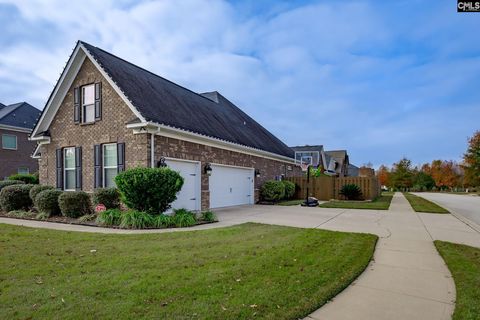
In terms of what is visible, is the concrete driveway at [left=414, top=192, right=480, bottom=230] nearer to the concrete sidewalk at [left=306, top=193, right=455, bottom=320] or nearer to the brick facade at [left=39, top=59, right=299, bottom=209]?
the concrete sidewalk at [left=306, top=193, right=455, bottom=320]

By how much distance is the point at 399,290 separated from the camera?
12.9 ft

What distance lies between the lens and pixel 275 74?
846 inches

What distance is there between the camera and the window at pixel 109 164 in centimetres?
1138

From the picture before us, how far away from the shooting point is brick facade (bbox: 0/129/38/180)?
24.2 metres

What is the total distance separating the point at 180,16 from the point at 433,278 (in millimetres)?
11999

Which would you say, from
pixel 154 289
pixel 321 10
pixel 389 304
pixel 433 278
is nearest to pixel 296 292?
pixel 389 304

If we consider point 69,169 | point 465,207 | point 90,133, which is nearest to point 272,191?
point 90,133

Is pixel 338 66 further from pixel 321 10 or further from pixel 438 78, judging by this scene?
pixel 321 10

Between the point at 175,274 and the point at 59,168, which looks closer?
the point at 175,274

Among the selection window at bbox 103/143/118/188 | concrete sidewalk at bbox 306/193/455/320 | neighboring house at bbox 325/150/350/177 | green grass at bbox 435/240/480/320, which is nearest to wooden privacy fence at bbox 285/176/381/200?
window at bbox 103/143/118/188

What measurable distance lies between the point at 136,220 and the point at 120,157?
345 centimetres

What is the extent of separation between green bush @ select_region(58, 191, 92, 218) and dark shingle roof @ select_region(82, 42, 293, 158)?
12.6 ft

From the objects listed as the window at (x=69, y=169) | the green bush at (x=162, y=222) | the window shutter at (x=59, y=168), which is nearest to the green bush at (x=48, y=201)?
the window at (x=69, y=169)

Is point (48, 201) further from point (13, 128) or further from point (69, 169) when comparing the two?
point (13, 128)
